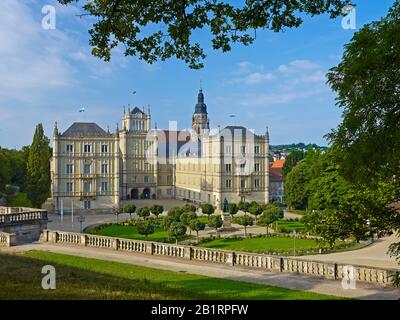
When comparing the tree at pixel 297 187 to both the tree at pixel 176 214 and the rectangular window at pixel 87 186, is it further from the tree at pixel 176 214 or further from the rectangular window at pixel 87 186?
the rectangular window at pixel 87 186

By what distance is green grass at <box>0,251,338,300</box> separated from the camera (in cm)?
990

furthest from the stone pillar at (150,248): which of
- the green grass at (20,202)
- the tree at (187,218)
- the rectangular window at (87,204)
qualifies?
the rectangular window at (87,204)

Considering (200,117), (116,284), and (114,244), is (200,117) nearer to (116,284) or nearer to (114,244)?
(114,244)

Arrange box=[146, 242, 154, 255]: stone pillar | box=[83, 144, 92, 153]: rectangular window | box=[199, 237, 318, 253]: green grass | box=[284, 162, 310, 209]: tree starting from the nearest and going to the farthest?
box=[146, 242, 154, 255]: stone pillar < box=[199, 237, 318, 253]: green grass < box=[284, 162, 310, 209]: tree < box=[83, 144, 92, 153]: rectangular window

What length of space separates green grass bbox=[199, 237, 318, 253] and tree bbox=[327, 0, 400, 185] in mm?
26140

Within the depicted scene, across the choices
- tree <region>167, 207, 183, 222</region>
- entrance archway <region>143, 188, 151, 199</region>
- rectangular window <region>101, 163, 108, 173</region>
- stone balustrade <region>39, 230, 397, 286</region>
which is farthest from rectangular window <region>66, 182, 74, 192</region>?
stone balustrade <region>39, 230, 397, 286</region>

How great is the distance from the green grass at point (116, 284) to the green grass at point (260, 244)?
18.3 m

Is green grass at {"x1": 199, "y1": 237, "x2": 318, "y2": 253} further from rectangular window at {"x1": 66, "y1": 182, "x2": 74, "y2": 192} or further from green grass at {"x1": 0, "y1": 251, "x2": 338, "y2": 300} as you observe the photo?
rectangular window at {"x1": 66, "y1": 182, "x2": 74, "y2": 192}

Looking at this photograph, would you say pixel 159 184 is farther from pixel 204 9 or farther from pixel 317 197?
pixel 204 9

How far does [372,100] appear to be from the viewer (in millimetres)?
8891

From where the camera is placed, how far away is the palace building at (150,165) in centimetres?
6406

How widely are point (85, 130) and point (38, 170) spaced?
11.2 meters

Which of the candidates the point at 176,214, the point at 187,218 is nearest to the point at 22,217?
the point at 187,218
